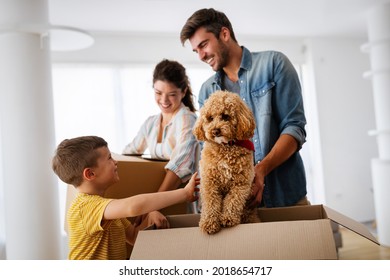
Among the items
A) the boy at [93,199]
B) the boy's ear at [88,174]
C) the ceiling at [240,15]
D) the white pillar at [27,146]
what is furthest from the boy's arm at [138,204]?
the ceiling at [240,15]

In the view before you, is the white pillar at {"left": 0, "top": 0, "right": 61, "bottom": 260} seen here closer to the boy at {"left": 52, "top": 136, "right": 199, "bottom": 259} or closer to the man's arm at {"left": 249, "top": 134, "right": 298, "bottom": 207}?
the boy at {"left": 52, "top": 136, "right": 199, "bottom": 259}

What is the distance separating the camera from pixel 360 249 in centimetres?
101

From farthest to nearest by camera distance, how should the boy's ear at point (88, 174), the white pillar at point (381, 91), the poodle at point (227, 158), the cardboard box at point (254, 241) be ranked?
the white pillar at point (381, 91), the boy's ear at point (88, 174), the poodle at point (227, 158), the cardboard box at point (254, 241)

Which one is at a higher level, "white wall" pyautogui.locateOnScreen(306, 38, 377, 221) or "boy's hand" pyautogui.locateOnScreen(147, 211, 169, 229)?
"white wall" pyautogui.locateOnScreen(306, 38, 377, 221)

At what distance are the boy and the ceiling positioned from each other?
1.16 ft

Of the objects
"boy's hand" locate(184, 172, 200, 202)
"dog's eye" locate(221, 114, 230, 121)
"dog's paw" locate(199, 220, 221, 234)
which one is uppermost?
"dog's eye" locate(221, 114, 230, 121)

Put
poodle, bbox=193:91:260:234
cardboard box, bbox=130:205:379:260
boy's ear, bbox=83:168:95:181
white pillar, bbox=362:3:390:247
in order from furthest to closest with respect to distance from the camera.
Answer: white pillar, bbox=362:3:390:247 < boy's ear, bbox=83:168:95:181 < poodle, bbox=193:91:260:234 < cardboard box, bbox=130:205:379:260

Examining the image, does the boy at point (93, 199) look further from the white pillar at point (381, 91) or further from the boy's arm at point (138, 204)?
the white pillar at point (381, 91)

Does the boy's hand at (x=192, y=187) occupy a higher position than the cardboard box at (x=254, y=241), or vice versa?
the boy's hand at (x=192, y=187)

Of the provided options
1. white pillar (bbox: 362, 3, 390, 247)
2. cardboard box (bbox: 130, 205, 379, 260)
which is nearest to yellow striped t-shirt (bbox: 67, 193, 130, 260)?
cardboard box (bbox: 130, 205, 379, 260)

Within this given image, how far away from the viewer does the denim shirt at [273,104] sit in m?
0.90

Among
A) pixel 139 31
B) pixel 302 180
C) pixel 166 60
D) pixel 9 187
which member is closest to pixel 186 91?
pixel 166 60

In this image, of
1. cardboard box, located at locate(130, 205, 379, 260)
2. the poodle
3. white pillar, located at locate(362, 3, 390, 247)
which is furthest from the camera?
white pillar, located at locate(362, 3, 390, 247)

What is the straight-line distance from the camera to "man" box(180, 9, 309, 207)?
35.3 inches
